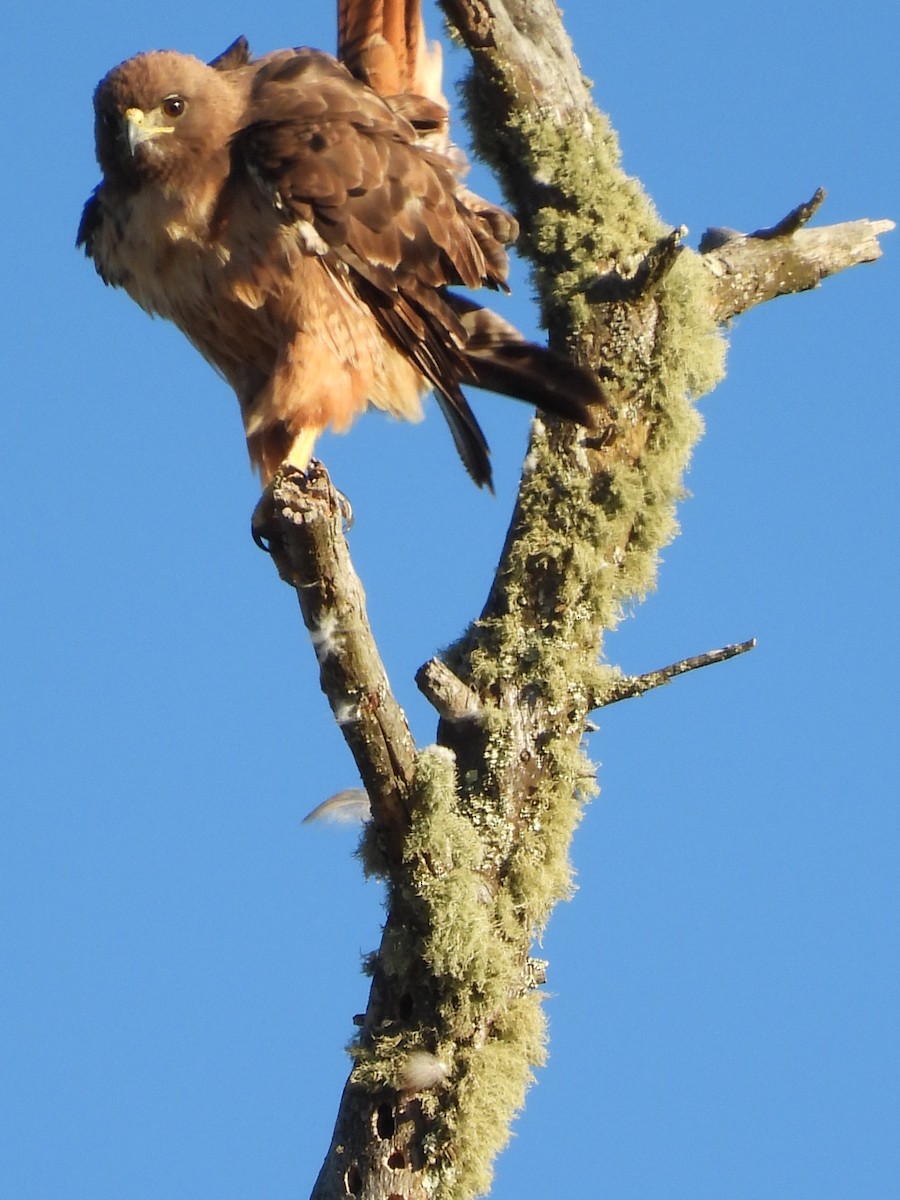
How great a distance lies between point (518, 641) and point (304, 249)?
4.41ft

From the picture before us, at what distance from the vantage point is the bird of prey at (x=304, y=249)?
4.23 m

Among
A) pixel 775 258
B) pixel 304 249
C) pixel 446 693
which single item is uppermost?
pixel 775 258

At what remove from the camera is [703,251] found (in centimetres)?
475

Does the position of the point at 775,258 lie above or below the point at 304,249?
above

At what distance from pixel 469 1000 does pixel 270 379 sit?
2.04 meters

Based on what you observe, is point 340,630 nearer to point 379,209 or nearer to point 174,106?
point 379,209

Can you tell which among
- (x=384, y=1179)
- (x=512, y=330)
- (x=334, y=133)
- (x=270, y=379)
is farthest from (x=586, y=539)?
(x=384, y=1179)

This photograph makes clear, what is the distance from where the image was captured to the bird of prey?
4.23 metres

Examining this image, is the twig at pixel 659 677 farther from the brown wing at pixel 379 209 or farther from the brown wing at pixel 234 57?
the brown wing at pixel 234 57

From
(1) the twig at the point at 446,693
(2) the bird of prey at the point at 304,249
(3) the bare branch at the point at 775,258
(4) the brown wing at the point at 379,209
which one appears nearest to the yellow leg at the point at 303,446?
(2) the bird of prey at the point at 304,249

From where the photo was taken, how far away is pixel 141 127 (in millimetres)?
4438

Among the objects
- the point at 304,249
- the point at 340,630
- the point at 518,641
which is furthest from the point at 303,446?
the point at 340,630

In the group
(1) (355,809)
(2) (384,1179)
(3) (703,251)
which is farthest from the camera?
(3) (703,251)

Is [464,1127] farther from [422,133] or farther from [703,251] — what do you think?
[422,133]
